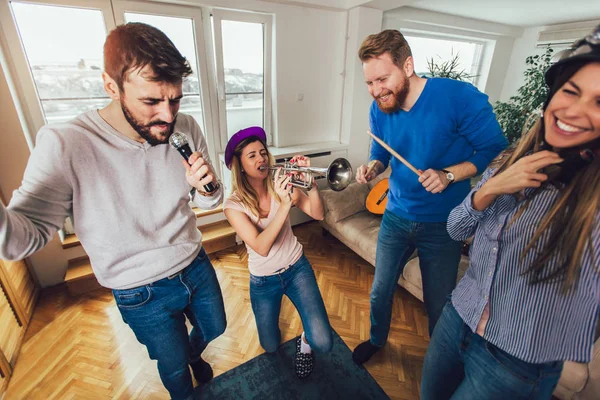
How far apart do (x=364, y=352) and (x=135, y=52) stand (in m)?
2.21

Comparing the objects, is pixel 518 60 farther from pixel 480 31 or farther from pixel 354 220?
pixel 354 220

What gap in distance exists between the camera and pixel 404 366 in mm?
2070

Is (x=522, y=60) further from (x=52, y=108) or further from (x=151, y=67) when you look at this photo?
(x=52, y=108)

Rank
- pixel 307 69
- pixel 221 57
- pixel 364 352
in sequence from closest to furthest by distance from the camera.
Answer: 1. pixel 364 352
2. pixel 221 57
3. pixel 307 69

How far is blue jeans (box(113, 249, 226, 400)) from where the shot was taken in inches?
52.6

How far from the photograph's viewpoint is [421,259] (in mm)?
1697

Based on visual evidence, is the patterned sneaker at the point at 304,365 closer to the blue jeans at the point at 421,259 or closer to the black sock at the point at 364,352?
the black sock at the point at 364,352

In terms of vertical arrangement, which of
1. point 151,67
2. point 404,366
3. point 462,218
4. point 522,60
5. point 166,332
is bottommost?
point 404,366

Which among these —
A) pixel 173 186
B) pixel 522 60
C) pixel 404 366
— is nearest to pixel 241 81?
pixel 173 186

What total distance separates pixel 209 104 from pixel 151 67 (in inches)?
95.2

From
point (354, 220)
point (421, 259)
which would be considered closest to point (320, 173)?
point (421, 259)

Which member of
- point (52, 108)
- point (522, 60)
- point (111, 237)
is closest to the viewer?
point (111, 237)

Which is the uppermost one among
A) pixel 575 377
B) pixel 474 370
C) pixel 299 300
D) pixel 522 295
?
pixel 522 295

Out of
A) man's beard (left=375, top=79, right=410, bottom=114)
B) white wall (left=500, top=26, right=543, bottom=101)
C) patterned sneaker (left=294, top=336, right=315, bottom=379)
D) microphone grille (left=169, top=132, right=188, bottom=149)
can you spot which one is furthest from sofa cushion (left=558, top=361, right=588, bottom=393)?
white wall (left=500, top=26, right=543, bottom=101)
